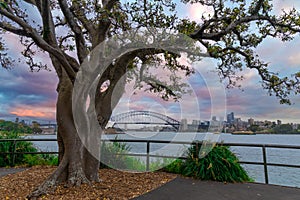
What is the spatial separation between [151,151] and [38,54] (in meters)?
3.68

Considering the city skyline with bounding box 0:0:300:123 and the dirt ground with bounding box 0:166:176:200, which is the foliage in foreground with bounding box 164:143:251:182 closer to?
the dirt ground with bounding box 0:166:176:200

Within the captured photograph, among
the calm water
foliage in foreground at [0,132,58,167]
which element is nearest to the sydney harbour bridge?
the calm water

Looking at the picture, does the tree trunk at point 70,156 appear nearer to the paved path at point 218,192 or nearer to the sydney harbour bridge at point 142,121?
the sydney harbour bridge at point 142,121

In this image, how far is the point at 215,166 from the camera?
14.3ft

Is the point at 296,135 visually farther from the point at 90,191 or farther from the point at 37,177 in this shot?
the point at 37,177

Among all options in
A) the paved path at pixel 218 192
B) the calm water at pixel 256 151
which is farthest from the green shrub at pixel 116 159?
the paved path at pixel 218 192

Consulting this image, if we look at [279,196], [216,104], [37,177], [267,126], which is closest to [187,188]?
[279,196]

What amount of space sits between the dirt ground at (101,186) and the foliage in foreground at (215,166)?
45 cm

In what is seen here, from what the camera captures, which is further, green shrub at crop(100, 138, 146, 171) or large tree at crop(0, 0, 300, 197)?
green shrub at crop(100, 138, 146, 171)

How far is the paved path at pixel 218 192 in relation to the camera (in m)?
3.32

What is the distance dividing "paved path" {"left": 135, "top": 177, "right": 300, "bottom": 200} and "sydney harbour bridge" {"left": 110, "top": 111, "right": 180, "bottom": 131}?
1259mm

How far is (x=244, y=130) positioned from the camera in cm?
489

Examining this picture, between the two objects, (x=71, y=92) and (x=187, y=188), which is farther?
(x=71, y=92)

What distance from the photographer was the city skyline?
4.53 meters
